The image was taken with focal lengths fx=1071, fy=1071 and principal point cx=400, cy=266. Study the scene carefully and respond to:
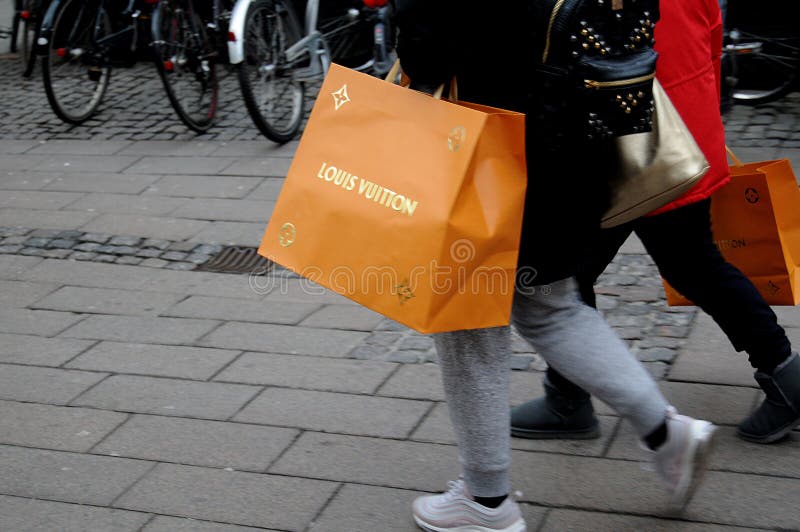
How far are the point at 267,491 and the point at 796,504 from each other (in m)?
1.48

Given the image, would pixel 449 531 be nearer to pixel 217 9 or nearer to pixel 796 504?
pixel 796 504

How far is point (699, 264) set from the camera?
9.79 feet

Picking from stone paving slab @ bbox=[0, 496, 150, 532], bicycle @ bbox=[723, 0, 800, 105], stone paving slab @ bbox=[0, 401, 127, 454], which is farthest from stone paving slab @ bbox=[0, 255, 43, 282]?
bicycle @ bbox=[723, 0, 800, 105]

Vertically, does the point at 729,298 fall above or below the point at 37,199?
above

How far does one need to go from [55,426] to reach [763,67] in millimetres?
Result: 5277

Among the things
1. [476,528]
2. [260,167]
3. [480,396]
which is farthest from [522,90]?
[260,167]

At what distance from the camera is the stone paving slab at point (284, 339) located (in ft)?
13.6

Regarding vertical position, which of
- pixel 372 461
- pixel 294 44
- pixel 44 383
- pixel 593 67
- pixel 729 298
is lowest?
pixel 44 383

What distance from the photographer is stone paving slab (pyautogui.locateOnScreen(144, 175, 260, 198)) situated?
615 cm

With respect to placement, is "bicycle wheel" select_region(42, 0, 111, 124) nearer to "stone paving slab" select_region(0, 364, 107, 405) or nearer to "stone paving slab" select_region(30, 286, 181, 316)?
"stone paving slab" select_region(30, 286, 181, 316)

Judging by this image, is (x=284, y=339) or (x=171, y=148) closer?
(x=284, y=339)

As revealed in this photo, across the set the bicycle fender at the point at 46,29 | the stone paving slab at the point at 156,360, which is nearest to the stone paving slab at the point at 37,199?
the bicycle fender at the point at 46,29

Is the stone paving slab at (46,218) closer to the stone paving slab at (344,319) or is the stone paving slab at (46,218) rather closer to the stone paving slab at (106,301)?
the stone paving slab at (106,301)

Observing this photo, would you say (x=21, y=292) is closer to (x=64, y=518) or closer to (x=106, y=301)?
(x=106, y=301)
